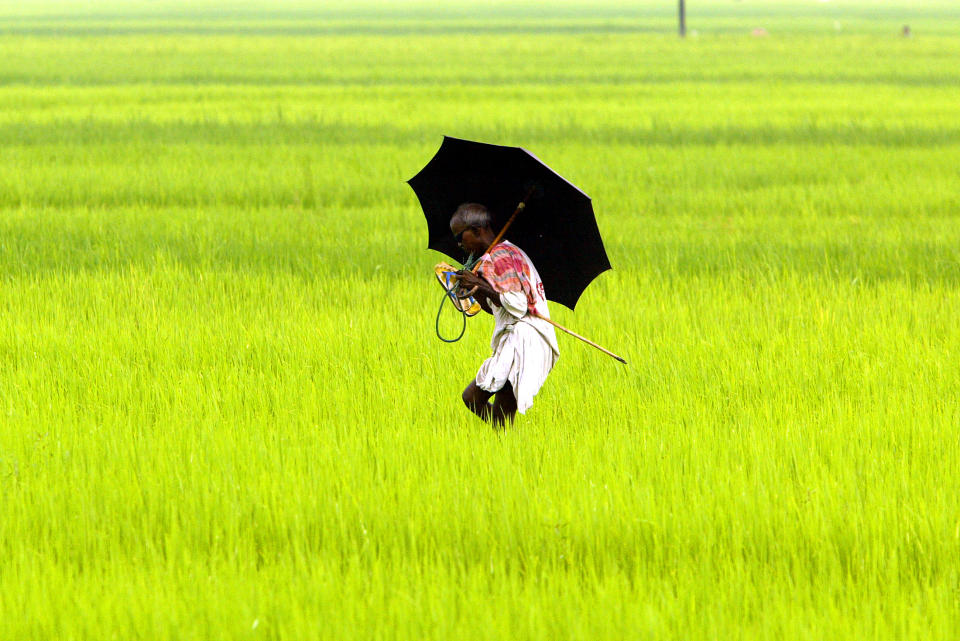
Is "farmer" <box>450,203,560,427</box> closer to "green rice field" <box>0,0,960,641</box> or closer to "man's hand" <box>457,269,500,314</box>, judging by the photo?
"man's hand" <box>457,269,500,314</box>

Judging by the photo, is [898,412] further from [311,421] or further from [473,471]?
[311,421]

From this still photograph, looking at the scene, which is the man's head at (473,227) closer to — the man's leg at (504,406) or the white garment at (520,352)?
the white garment at (520,352)

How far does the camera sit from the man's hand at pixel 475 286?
13.0ft

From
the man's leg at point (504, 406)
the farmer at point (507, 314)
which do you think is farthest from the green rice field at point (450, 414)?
the farmer at point (507, 314)

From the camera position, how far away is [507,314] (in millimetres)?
4156

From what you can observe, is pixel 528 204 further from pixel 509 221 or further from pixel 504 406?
pixel 504 406

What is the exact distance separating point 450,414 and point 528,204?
919 mm

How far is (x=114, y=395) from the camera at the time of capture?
4.87 meters

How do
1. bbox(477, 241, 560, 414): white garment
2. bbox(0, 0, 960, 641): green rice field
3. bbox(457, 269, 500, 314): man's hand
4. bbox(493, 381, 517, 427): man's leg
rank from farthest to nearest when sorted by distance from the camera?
bbox(493, 381, 517, 427): man's leg < bbox(477, 241, 560, 414): white garment < bbox(457, 269, 500, 314): man's hand < bbox(0, 0, 960, 641): green rice field

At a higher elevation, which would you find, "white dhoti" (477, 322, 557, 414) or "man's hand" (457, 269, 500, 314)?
"man's hand" (457, 269, 500, 314)

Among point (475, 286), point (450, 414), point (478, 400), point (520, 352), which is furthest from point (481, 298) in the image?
point (450, 414)

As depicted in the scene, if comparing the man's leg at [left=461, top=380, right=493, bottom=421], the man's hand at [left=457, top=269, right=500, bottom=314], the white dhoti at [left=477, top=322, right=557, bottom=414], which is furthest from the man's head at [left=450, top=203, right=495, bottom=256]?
the man's leg at [left=461, top=380, right=493, bottom=421]

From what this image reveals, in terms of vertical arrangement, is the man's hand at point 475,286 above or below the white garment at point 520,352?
above

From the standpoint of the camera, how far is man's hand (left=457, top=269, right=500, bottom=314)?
3977 millimetres
